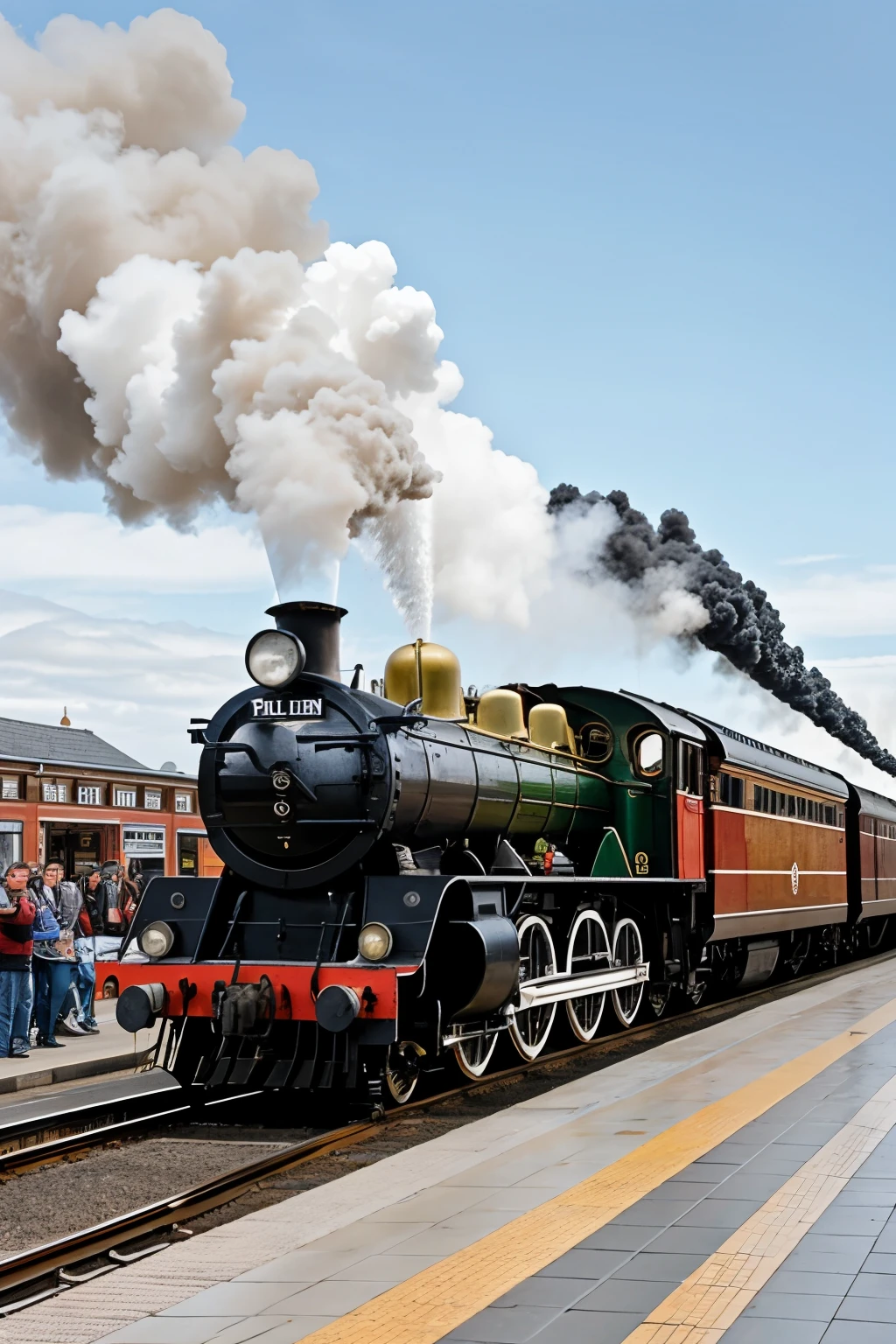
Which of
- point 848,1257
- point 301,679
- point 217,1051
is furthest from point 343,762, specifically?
point 848,1257

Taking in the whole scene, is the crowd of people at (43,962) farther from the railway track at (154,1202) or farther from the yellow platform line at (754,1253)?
the yellow platform line at (754,1253)

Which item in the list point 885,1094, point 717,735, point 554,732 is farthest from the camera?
point 717,735

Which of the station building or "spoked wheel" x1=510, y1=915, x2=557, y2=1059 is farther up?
the station building

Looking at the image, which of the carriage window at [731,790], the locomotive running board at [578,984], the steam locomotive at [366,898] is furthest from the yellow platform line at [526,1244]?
the carriage window at [731,790]

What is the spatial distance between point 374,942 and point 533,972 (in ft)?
8.05

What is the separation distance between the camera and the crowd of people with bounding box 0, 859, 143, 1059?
1058cm

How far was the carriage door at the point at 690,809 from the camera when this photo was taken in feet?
42.3

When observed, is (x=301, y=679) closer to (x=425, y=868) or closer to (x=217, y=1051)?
(x=425, y=868)

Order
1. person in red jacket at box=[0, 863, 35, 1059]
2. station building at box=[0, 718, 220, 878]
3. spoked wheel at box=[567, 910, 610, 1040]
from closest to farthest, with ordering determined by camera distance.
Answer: person in red jacket at box=[0, 863, 35, 1059]
spoked wheel at box=[567, 910, 610, 1040]
station building at box=[0, 718, 220, 878]

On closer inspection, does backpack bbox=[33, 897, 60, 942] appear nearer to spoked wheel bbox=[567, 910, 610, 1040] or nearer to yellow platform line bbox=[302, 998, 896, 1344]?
spoked wheel bbox=[567, 910, 610, 1040]

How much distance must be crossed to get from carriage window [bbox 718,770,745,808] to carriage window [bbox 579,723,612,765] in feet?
6.24

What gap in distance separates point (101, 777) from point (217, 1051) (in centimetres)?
1107

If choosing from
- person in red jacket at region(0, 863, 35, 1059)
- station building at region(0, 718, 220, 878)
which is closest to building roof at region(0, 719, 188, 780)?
station building at region(0, 718, 220, 878)

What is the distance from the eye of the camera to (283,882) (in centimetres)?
880
